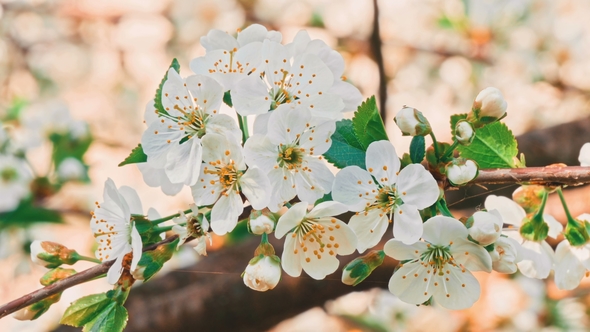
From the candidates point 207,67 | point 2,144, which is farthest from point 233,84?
point 2,144

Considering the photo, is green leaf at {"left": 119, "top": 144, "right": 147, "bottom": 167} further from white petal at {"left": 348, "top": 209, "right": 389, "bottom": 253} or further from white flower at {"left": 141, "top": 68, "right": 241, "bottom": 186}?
white petal at {"left": 348, "top": 209, "right": 389, "bottom": 253}

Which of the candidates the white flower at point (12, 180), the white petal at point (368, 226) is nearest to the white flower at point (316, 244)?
the white petal at point (368, 226)

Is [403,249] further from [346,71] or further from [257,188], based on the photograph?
[346,71]

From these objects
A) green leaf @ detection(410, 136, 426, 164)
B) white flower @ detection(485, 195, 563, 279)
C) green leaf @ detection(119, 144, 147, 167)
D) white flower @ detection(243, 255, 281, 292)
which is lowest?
white flower @ detection(485, 195, 563, 279)

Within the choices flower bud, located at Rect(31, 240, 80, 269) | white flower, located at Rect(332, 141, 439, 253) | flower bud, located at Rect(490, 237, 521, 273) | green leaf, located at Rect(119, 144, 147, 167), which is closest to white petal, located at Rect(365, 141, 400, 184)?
white flower, located at Rect(332, 141, 439, 253)

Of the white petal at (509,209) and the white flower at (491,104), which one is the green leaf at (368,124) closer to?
the white flower at (491,104)

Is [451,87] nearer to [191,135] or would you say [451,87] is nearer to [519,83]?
[519,83]
